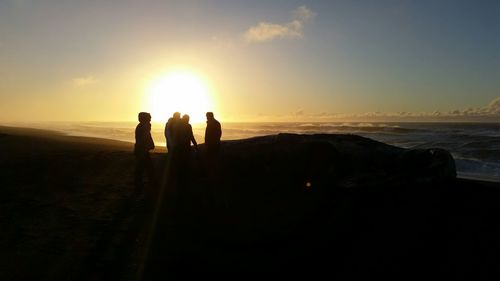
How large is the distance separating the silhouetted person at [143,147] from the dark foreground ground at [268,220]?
388 millimetres

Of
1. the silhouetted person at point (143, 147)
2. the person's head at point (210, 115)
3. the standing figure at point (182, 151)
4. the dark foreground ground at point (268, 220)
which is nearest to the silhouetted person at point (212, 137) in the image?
the person's head at point (210, 115)

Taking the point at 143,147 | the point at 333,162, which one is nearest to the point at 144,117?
the point at 143,147

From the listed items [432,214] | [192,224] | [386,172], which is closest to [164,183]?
[192,224]

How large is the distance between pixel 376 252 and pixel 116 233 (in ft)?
13.8

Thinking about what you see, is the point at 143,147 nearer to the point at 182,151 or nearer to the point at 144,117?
the point at 144,117

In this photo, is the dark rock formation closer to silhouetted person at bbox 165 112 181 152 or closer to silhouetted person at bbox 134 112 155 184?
silhouetted person at bbox 165 112 181 152

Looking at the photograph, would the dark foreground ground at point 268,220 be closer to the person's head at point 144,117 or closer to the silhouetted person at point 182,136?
the silhouetted person at point 182,136

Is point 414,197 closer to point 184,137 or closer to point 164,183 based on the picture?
point 184,137

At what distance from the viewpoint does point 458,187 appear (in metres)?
A: 8.90

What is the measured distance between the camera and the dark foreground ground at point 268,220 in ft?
17.5

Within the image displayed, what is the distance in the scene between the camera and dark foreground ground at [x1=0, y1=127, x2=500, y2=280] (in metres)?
5.35

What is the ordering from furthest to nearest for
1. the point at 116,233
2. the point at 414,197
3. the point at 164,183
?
the point at 164,183 → the point at 414,197 → the point at 116,233

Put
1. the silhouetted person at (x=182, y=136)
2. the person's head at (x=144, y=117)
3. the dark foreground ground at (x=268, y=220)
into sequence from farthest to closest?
the person's head at (x=144, y=117) → the silhouetted person at (x=182, y=136) → the dark foreground ground at (x=268, y=220)

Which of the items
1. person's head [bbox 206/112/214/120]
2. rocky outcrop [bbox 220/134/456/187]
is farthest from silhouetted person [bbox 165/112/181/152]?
rocky outcrop [bbox 220/134/456/187]
